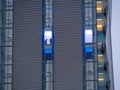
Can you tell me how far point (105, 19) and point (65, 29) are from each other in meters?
2.55

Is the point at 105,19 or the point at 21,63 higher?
the point at 105,19

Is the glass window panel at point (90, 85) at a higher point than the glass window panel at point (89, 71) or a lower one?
lower

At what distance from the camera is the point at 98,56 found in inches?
1157

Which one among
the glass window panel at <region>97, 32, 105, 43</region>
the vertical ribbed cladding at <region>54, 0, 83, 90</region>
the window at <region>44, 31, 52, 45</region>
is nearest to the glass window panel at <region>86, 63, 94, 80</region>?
the vertical ribbed cladding at <region>54, 0, 83, 90</region>

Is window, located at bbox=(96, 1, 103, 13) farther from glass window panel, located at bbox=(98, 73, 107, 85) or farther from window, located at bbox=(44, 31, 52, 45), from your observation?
glass window panel, located at bbox=(98, 73, 107, 85)

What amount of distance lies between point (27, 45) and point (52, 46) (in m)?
1.49

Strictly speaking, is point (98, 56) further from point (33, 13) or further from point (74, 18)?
point (33, 13)

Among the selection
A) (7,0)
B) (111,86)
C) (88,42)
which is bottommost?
(111,86)

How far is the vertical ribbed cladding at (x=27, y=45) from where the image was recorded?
28.7 m

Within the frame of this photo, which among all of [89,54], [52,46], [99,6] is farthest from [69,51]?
[99,6]

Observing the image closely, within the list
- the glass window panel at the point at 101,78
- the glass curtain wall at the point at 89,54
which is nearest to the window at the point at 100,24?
the glass curtain wall at the point at 89,54

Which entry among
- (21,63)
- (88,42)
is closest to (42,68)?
(21,63)

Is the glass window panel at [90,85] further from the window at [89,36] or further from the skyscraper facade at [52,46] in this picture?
the window at [89,36]

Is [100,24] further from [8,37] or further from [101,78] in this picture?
[8,37]
